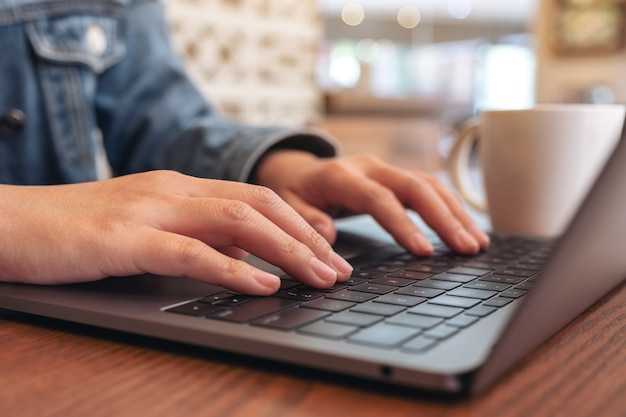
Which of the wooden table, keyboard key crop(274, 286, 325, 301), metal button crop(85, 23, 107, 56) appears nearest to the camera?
the wooden table

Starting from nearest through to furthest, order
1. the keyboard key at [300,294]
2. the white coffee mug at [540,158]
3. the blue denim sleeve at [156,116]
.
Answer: the keyboard key at [300,294]
the white coffee mug at [540,158]
the blue denim sleeve at [156,116]

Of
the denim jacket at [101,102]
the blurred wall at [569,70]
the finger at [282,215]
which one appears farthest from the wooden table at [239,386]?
the blurred wall at [569,70]

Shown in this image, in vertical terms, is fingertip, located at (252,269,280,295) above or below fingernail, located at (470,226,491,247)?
above

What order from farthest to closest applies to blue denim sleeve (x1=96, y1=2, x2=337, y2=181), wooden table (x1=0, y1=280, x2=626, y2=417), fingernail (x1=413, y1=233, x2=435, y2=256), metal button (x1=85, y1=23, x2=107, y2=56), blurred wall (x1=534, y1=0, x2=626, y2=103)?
1. blurred wall (x1=534, y1=0, x2=626, y2=103)
2. metal button (x1=85, y1=23, x2=107, y2=56)
3. blue denim sleeve (x1=96, y1=2, x2=337, y2=181)
4. fingernail (x1=413, y1=233, x2=435, y2=256)
5. wooden table (x1=0, y1=280, x2=626, y2=417)

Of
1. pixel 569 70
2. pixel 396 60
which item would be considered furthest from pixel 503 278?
pixel 396 60

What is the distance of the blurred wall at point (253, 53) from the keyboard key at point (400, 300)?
3.77ft

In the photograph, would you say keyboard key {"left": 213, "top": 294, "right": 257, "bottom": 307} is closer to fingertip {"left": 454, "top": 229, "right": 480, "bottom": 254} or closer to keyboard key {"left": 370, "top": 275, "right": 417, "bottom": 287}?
keyboard key {"left": 370, "top": 275, "right": 417, "bottom": 287}

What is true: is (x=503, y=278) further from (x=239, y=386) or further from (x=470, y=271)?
(x=239, y=386)

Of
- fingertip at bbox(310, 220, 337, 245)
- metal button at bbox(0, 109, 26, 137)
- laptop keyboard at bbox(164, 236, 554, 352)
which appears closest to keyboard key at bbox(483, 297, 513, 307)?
laptop keyboard at bbox(164, 236, 554, 352)

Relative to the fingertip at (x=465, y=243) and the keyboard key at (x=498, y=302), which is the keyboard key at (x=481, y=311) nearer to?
the keyboard key at (x=498, y=302)

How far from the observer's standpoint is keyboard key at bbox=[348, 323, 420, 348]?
0.25 m

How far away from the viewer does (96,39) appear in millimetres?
848

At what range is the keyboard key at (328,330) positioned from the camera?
0.26 meters

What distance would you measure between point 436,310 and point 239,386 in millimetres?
101
